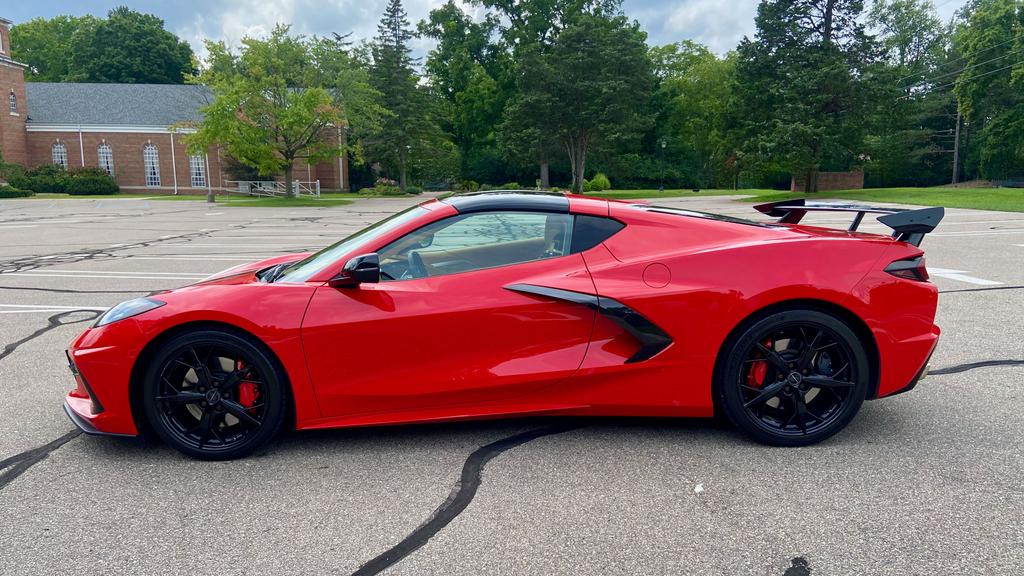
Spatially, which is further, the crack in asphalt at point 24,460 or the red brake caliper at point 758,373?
the red brake caliper at point 758,373

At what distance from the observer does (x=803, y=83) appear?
3731 cm

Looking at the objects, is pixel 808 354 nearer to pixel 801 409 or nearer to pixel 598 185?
pixel 801 409

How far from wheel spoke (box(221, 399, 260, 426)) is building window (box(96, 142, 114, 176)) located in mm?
61840

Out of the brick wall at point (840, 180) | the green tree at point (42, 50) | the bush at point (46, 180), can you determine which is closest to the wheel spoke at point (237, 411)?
the brick wall at point (840, 180)

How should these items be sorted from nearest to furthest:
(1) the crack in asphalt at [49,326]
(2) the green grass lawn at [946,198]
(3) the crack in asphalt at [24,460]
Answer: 1. (3) the crack in asphalt at [24,460]
2. (1) the crack in asphalt at [49,326]
3. (2) the green grass lawn at [946,198]

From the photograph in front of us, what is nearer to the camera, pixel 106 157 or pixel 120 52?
pixel 106 157

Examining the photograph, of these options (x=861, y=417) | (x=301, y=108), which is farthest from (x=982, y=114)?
(x=861, y=417)

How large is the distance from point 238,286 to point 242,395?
1.90 ft

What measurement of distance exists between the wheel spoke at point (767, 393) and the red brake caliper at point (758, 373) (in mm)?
47

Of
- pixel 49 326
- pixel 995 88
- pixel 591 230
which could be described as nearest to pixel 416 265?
pixel 591 230

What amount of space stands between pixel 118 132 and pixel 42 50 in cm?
4203

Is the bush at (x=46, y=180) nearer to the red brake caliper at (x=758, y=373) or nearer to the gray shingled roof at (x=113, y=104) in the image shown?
the gray shingled roof at (x=113, y=104)

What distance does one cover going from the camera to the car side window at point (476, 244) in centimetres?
367

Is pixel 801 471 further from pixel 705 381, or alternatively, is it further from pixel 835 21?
pixel 835 21
